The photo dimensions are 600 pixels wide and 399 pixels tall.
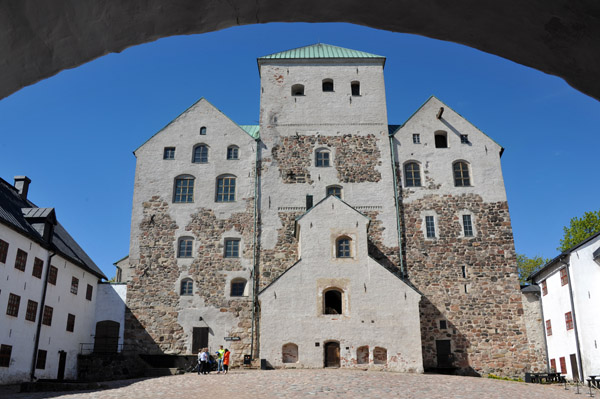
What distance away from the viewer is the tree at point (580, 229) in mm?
40500

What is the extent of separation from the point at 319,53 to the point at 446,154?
428 inches

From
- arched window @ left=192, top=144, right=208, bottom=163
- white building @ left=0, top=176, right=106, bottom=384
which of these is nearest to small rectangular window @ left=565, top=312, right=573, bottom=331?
arched window @ left=192, top=144, right=208, bottom=163

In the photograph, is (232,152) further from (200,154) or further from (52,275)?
(52,275)

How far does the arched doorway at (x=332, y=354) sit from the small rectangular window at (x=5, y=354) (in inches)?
555

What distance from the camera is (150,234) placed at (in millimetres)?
31203

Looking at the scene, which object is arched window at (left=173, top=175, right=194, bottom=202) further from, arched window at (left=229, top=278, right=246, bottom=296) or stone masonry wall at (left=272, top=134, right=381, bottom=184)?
arched window at (left=229, top=278, right=246, bottom=296)

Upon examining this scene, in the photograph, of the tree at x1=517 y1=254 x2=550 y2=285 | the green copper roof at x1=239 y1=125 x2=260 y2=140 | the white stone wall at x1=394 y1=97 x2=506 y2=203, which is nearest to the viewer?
the white stone wall at x1=394 y1=97 x2=506 y2=203

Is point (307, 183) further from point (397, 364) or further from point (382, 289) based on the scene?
point (397, 364)

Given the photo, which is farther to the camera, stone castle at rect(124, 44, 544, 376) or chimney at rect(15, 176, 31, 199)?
chimney at rect(15, 176, 31, 199)

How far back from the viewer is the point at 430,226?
31031mm

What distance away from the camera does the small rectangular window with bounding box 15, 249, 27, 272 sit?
2440cm

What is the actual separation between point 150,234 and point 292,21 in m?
29.8

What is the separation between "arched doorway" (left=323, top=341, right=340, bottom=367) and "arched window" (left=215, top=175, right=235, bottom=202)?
34.8ft

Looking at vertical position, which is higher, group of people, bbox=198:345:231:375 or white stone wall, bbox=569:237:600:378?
white stone wall, bbox=569:237:600:378
